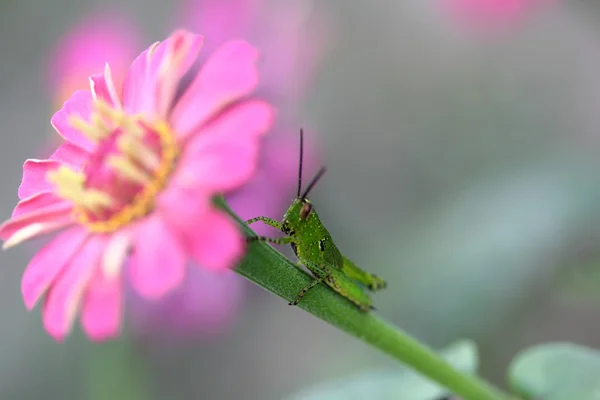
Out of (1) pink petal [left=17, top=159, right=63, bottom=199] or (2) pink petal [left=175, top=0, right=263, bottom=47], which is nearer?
(1) pink petal [left=17, top=159, right=63, bottom=199]

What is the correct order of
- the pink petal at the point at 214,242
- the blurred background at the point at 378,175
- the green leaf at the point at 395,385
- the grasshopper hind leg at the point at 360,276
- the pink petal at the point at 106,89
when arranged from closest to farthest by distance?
the pink petal at the point at 214,242, the pink petal at the point at 106,89, the grasshopper hind leg at the point at 360,276, the green leaf at the point at 395,385, the blurred background at the point at 378,175

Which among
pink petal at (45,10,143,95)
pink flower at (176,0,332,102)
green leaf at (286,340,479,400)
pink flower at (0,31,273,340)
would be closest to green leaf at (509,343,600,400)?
green leaf at (286,340,479,400)

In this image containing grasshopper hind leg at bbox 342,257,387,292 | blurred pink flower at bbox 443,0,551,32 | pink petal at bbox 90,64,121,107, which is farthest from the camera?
blurred pink flower at bbox 443,0,551,32

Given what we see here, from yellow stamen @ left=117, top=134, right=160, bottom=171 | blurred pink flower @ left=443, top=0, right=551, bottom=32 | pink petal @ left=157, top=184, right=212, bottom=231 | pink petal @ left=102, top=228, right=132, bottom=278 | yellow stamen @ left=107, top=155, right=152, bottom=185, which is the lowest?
pink petal @ left=102, top=228, right=132, bottom=278

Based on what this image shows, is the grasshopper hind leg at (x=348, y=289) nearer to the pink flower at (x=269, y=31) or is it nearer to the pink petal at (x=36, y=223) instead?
the pink petal at (x=36, y=223)

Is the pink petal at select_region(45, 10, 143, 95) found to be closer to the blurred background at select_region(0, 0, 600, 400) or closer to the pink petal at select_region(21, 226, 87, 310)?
the blurred background at select_region(0, 0, 600, 400)

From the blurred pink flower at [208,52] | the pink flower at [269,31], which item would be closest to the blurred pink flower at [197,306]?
the blurred pink flower at [208,52]

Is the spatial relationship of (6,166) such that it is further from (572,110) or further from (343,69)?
(572,110)

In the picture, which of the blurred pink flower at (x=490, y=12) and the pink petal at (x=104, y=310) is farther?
the blurred pink flower at (x=490, y=12)
